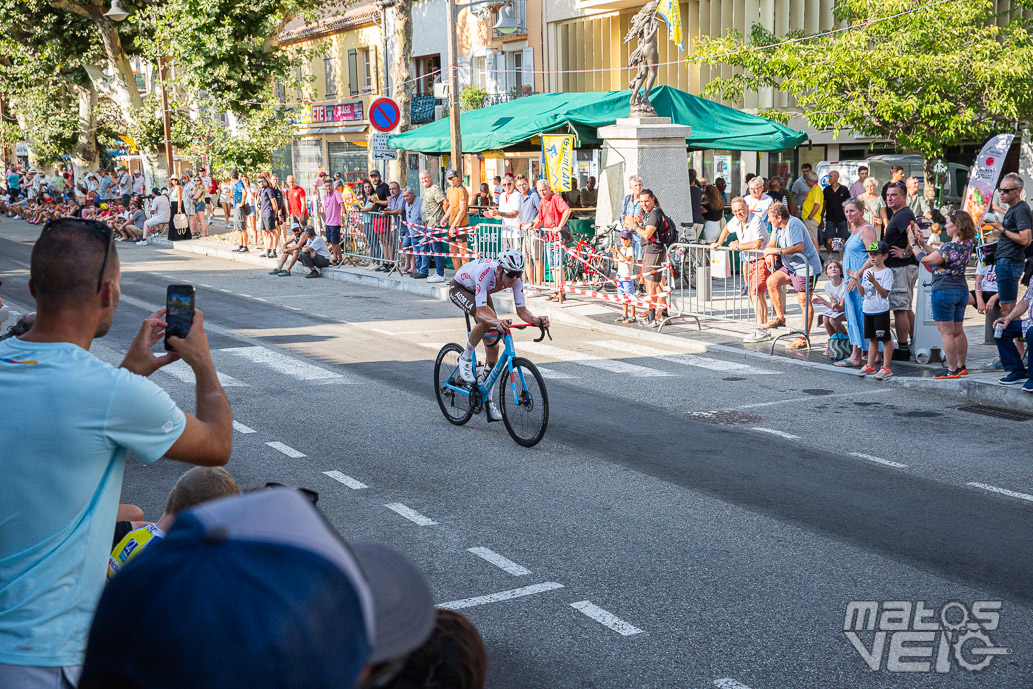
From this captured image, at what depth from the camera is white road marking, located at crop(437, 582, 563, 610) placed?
19.1 ft

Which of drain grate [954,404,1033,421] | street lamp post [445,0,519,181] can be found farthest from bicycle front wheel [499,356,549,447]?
street lamp post [445,0,519,181]

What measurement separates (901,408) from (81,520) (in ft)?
30.6

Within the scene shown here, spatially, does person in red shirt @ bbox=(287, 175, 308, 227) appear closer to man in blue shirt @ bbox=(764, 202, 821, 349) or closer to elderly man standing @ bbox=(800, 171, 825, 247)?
elderly man standing @ bbox=(800, 171, 825, 247)

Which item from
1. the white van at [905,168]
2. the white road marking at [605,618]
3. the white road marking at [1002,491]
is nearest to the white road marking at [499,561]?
the white road marking at [605,618]

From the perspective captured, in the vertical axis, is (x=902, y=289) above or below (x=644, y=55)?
below

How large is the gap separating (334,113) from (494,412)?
39027 mm

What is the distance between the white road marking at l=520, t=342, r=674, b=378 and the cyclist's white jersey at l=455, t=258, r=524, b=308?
3.37 meters

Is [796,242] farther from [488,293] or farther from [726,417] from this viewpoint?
[488,293]

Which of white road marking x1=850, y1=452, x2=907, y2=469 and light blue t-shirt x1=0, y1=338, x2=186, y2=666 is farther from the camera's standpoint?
white road marking x1=850, y1=452, x2=907, y2=469

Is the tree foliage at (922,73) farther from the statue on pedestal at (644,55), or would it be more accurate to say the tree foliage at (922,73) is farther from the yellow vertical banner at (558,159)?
the yellow vertical banner at (558,159)

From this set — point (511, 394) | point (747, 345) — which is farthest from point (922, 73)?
point (511, 394)

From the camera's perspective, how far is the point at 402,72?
27.1 metres

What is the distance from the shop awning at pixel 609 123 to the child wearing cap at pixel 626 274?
4735 millimetres

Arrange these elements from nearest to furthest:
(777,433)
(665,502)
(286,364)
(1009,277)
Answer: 1. (665,502)
2. (777,433)
3. (1009,277)
4. (286,364)
